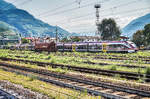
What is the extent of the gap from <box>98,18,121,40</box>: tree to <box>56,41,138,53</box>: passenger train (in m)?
50.7

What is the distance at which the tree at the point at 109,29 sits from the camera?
102 m

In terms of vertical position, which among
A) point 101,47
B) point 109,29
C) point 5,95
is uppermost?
point 109,29

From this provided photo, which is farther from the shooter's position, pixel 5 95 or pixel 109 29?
pixel 109 29

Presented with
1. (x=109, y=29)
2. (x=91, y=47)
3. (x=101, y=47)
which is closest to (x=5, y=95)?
(x=101, y=47)

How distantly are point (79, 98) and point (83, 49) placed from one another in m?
41.4

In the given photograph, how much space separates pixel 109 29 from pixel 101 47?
5921 cm

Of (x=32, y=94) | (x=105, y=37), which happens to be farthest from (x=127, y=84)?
(x=105, y=37)

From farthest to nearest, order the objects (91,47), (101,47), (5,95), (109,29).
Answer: (109,29), (91,47), (101,47), (5,95)

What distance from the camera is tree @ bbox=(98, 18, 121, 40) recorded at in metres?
102

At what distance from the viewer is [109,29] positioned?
103m

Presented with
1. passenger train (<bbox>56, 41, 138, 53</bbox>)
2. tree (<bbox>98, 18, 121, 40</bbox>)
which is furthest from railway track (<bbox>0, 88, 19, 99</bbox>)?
tree (<bbox>98, 18, 121, 40</bbox>)

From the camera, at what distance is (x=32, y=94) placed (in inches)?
383

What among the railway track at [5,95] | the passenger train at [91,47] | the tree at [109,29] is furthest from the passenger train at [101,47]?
the tree at [109,29]

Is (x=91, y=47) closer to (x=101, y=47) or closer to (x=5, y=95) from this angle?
(x=101, y=47)
